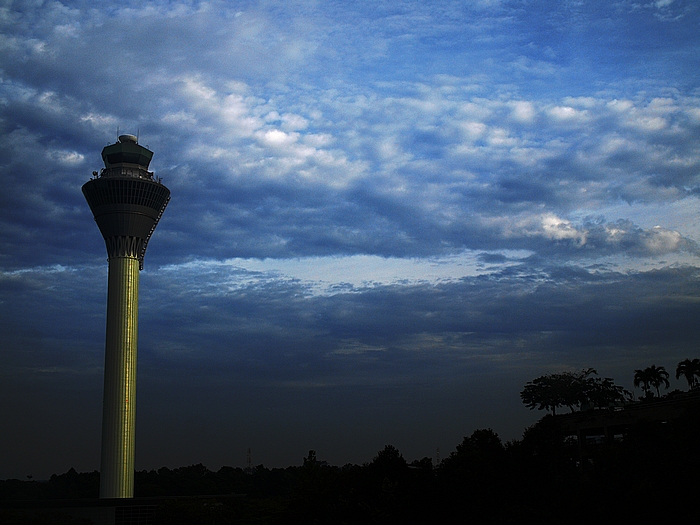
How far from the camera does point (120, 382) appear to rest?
13075cm

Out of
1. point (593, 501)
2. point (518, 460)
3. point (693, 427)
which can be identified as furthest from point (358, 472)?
point (693, 427)

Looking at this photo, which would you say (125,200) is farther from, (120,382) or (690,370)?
(690,370)

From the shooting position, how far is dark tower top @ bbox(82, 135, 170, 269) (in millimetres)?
136125

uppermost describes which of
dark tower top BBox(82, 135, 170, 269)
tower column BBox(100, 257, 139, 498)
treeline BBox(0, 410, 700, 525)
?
dark tower top BBox(82, 135, 170, 269)

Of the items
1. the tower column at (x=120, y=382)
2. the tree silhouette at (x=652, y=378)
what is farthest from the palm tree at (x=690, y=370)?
the tower column at (x=120, y=382)

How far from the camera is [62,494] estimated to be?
620 feet

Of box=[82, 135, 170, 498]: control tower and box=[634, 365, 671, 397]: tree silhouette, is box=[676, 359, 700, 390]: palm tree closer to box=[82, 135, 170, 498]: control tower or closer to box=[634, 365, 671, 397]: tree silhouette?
box=[634, 365, 671, 397]: tree silhouette

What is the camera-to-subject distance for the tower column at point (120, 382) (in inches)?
5069

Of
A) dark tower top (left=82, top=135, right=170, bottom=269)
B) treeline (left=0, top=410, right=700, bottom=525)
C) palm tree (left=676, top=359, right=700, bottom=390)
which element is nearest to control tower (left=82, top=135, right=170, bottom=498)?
dark tower top (left=82, top=135, right=170, bottom=269)

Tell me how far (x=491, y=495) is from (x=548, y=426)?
51.6 ft

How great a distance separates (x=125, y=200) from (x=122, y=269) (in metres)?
13.5

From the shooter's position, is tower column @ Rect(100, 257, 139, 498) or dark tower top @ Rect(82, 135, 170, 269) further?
dark tower top @ Rect(82, 135, 170, 269)

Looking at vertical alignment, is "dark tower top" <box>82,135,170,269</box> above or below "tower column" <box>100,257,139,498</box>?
above

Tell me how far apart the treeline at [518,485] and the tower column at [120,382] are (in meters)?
53.3
